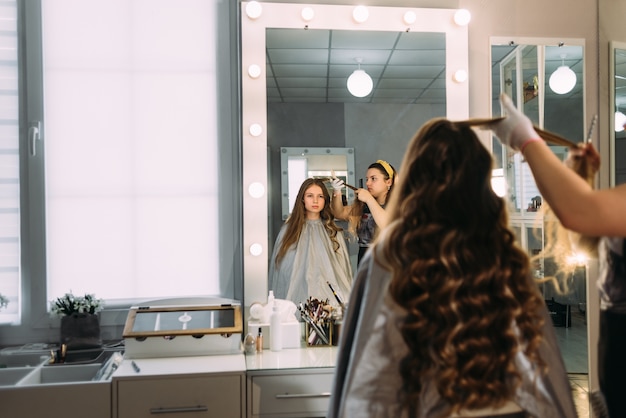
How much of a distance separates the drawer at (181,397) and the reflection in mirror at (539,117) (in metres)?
1.36

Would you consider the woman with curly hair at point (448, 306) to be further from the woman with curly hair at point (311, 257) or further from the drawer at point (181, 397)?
the woman with curly hair at point (311, 257)

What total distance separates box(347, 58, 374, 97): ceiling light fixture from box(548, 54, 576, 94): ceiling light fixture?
829mm

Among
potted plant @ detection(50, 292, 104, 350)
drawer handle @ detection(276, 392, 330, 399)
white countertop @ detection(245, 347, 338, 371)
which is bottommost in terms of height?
drawer handle @ detection(276, 392, 330, 399)

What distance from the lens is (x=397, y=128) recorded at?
88.6 inches

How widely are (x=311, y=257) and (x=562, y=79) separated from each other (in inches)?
54.1

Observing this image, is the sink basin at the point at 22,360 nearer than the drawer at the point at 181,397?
No

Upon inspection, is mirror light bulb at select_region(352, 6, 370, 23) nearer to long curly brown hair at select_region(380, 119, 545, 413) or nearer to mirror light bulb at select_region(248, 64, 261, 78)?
mirror light bulb at select_region(248, 64, 261, 78)

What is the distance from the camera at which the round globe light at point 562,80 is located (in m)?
2.37

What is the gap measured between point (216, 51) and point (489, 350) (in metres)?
1.77

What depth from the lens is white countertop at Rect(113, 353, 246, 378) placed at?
183cm

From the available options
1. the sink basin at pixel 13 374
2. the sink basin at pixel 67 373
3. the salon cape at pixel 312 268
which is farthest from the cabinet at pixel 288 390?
the sink basin at pixel 13 374

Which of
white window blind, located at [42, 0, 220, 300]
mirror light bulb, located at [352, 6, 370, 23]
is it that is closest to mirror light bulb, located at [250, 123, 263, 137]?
white window blind, located at [42, 0, 220, 300]

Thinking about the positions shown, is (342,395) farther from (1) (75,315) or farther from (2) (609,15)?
(2) (609,15)

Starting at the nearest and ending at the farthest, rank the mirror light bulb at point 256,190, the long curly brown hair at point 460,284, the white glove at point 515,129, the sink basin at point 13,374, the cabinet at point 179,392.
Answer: the long curly brown hair at point 460,284
the white glove at point 515,129
the cabinet at point 179,392
the sink basin at point 13,374
the mirror light bulb at point 256,190
